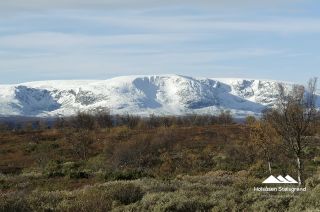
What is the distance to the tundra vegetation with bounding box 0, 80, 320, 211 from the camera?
14383mm

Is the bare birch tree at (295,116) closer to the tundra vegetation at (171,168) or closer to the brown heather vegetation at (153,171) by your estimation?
the tundra vegetation at (171,168)

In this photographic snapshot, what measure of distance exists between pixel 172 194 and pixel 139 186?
2344 mm

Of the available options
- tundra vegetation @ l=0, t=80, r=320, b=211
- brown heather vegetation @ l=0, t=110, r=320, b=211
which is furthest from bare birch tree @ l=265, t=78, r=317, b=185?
brown heather vegetation @ l=0, t=110, r=320, b=211

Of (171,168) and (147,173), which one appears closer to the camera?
(147,173)

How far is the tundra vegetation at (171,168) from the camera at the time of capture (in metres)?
14.4

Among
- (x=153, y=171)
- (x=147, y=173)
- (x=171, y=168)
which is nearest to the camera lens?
(x=147, y=173)

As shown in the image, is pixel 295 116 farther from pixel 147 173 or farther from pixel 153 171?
pixel 153 171

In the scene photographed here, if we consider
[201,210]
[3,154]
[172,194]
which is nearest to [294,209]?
→ [201,210]

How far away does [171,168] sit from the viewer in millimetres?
34094

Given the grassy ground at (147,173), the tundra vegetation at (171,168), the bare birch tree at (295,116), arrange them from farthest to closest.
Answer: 1. the bare birch tree at (295,116)
2. the tundra vegetation at (171,168)
3. the grassy ground at (147,173)

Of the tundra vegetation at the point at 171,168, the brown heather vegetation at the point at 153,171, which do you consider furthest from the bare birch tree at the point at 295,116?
the brown heather vegetation at the point at 153,171

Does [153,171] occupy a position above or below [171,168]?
above

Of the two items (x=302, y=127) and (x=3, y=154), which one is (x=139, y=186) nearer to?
(x=302, y=127)

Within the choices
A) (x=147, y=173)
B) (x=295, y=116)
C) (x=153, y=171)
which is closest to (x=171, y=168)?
(x=153, y=171)
